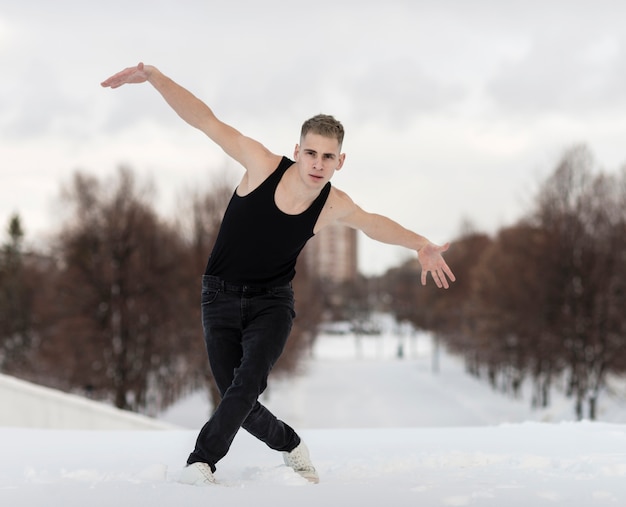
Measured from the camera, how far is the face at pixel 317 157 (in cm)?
368

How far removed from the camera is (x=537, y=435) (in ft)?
18.4

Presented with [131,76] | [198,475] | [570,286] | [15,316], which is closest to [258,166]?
[131,76]

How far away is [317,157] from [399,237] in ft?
2.61

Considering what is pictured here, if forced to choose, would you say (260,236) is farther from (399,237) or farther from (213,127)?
(399,237)

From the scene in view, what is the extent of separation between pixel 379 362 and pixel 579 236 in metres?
34.0

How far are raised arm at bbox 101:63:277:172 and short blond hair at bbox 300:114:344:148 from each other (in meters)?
0.26

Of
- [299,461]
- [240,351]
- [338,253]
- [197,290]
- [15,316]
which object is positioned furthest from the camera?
[338,253]

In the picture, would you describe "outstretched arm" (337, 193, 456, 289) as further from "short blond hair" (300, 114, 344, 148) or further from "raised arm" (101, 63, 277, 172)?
"raised arm" (101, 63, 277, 172)

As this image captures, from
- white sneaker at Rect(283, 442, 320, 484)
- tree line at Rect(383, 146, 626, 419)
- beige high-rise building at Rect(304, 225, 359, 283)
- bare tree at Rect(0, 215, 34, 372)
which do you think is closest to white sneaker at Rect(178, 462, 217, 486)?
white sneaker at Rect(283, 442, 320, 484)

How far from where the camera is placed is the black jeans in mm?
3604

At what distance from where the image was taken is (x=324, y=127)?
3.69 meters

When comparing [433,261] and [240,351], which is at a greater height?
[433,261]

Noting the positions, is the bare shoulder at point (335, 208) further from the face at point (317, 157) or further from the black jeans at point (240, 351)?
the black jeans at point (240, 351)

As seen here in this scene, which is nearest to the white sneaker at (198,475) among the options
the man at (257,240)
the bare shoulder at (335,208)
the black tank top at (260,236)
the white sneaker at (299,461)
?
the man at (257,240)
